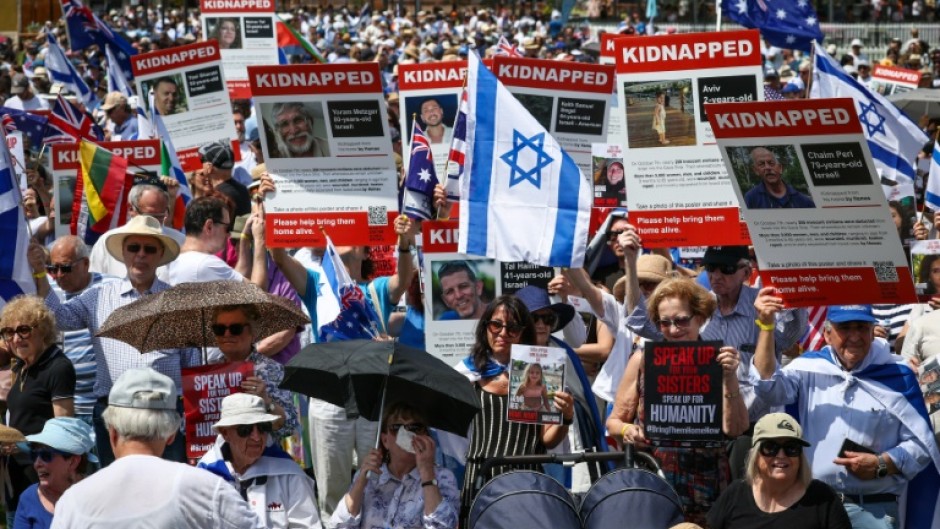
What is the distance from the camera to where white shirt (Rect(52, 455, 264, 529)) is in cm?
525

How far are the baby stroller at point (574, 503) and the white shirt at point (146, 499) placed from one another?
5.44 ft

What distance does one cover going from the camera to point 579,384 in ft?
25.4

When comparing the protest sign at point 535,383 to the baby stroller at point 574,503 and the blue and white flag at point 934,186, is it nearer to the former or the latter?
the baby stroller at point 574,503

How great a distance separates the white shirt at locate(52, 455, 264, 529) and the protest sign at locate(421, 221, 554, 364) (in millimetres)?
3489

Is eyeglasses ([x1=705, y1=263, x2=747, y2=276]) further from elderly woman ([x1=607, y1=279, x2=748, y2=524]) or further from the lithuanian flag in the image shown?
the lithuanian flag

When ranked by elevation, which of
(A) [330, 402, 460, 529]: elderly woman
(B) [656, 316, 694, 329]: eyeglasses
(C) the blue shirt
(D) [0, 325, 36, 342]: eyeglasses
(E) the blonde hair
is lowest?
(A) [330, 402, 460, 529]: elderly woman

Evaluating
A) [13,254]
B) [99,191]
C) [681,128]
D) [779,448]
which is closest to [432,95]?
[99,191]

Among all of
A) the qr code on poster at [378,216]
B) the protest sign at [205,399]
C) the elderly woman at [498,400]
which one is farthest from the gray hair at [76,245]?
the elderly woman at [498,400]

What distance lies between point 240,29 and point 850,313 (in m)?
9.99

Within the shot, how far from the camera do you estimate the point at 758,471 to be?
698 centimetres

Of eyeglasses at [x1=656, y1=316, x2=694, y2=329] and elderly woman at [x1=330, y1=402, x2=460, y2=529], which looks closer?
elderly woman at [x1=330, y1=402, x2=460, y2=529]

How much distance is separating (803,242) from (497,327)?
140 cm

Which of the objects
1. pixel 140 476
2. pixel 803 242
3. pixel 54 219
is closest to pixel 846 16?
pixel 54 219

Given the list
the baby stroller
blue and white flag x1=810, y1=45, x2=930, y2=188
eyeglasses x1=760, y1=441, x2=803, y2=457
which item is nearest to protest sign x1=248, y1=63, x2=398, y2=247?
the baby stroller
